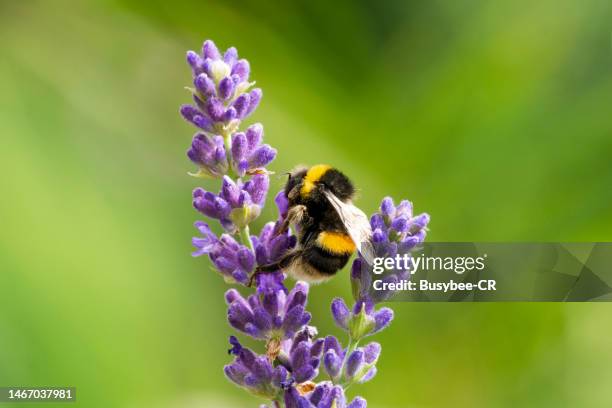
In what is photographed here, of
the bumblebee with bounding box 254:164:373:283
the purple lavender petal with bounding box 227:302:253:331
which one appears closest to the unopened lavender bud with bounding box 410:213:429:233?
the bumblebee with bounding box 254:164:373:283

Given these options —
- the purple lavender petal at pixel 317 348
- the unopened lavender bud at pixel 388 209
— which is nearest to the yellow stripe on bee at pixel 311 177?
the unopened lavender bud at pixel 388 209

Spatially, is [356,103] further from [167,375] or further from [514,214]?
[167,375]

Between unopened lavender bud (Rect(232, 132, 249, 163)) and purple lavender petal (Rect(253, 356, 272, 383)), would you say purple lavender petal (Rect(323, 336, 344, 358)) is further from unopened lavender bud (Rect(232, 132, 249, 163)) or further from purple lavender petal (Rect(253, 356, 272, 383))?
unopened lavender bud (Rect(232, 132, 249, 163))

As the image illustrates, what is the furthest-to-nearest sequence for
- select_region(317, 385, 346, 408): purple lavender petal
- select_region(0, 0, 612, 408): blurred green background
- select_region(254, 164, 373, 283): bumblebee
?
select_region(0, 0, 612, 408): blurred green background < select_region(254, 164, 373, 283): bumblebee < select_region(317, 385, 346, 408): purple lavender petal

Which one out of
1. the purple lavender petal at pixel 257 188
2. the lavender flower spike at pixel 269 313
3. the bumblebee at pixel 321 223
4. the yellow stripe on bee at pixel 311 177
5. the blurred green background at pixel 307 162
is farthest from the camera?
the blurred green background at pixel 307 162

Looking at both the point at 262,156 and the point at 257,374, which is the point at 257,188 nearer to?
the point at 262,156

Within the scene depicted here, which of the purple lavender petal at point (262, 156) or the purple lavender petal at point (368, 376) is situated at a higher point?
the purple lavender petal at point (262, 156)

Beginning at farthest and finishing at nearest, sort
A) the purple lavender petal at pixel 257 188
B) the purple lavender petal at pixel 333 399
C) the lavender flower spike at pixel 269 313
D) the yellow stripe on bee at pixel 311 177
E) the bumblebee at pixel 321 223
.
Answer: the yellow stripe on bee at pixel 311 177
the bumblebee at pixel 321 223
the purple lavender petal at pixel 257 188
the lavender flower spike at pixel 269 313
the purple lavender petal at pixel 333 399

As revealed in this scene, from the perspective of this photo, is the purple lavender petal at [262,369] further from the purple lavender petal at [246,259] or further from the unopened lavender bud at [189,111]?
the unopened lavender bud at [189,111]
